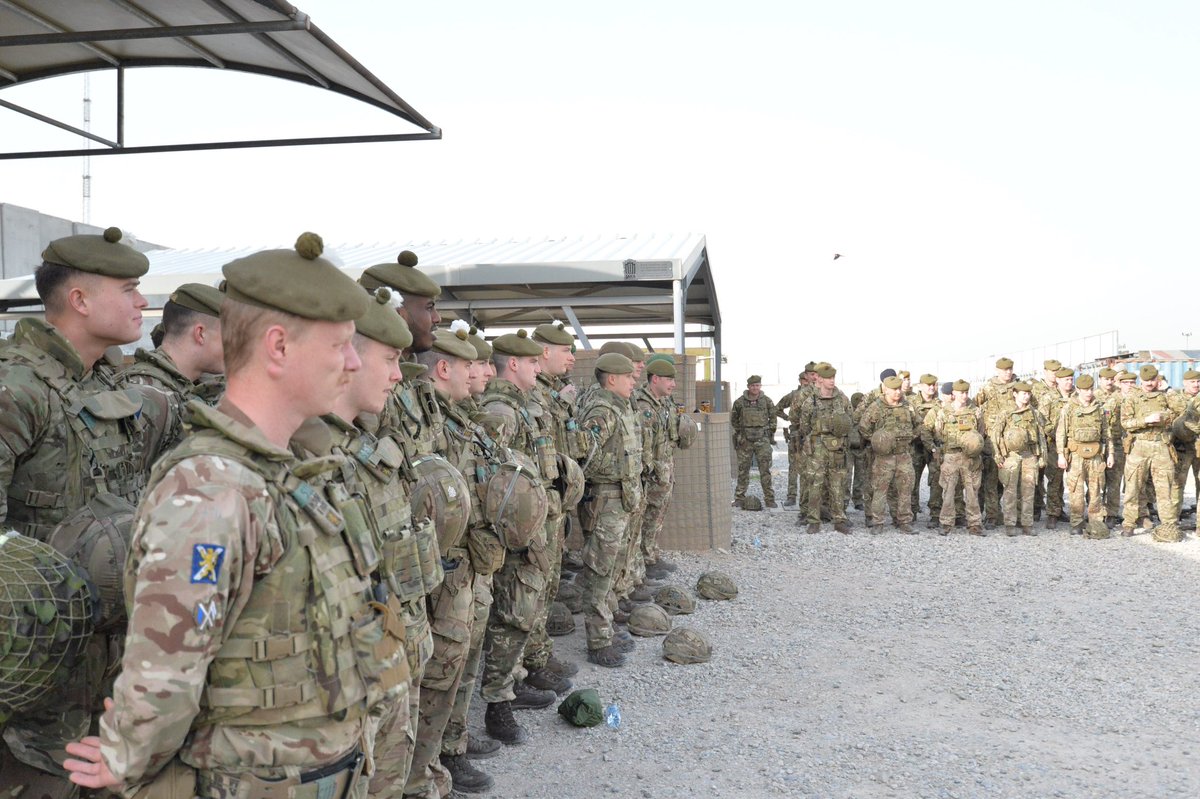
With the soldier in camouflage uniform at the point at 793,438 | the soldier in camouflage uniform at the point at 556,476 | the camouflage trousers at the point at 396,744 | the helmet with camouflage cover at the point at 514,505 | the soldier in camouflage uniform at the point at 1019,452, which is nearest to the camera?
the camouflage trousers at the point at 396,744

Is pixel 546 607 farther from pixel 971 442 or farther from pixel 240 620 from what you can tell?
pixel 971 442

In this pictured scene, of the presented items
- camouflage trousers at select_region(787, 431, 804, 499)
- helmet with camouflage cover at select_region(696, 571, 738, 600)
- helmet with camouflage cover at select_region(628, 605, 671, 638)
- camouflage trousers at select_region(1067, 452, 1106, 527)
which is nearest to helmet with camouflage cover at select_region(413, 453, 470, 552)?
helmet with camouflage cover at select_region(628, 605, 671, 638)

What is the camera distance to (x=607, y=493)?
6438 mm

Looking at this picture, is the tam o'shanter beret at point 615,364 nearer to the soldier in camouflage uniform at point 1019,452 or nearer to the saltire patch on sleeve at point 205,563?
the saltire patch on sleeve at point 205,563

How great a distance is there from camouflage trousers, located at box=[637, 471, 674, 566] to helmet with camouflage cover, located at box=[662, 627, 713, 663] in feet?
6.28

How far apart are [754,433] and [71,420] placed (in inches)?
477

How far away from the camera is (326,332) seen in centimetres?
175

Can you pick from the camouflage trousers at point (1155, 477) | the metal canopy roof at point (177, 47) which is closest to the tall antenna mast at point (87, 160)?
the metal canopy roof at point (177, 47)

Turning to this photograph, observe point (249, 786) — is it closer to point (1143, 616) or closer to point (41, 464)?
point (41, 464)

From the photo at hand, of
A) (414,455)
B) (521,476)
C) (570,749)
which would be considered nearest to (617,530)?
A: (570,749)

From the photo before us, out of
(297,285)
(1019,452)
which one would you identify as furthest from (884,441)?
(297,285)

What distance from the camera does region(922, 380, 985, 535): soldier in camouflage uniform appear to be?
11023 mm

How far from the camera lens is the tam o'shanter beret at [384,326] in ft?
8.63

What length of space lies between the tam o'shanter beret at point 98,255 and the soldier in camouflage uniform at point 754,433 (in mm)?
11612
